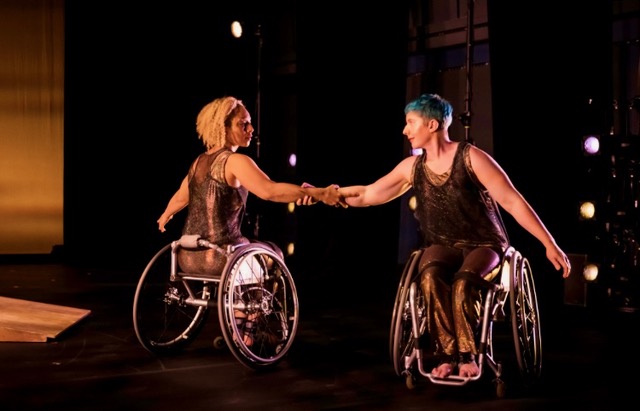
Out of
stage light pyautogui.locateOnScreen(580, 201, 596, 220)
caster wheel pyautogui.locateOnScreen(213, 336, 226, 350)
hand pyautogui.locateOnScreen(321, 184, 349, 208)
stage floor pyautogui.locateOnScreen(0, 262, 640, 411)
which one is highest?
hand pyautogui.locateOnScreen(321, 184, 349, 208)

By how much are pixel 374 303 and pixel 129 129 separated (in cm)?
369

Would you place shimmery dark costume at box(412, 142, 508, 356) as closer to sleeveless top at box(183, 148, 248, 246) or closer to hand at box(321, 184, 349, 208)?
hand at box(321, 184, 349, 208)

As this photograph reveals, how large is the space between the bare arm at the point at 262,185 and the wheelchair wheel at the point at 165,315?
43 cm

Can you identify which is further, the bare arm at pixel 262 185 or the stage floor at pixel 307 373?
the bare arm at pixel 262 185

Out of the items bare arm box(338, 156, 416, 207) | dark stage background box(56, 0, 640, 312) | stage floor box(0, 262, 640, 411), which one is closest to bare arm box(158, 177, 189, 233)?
stage floor box(0, 262, 640, 411)

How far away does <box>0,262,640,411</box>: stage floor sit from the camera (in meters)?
3.35

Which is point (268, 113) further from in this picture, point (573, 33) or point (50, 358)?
point (50, 358)

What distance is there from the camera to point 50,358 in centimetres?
412

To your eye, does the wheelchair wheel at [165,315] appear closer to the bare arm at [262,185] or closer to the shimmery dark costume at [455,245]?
the bare arm at [262,185]

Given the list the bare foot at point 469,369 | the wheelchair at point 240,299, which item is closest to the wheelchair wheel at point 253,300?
the wheelchair at point 240,299

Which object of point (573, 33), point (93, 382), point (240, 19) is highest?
point (240, 19)

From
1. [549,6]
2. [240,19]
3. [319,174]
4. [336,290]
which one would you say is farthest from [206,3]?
[549,6]

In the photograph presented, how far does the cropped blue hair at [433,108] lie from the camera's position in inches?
143

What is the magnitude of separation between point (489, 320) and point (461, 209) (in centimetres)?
47
